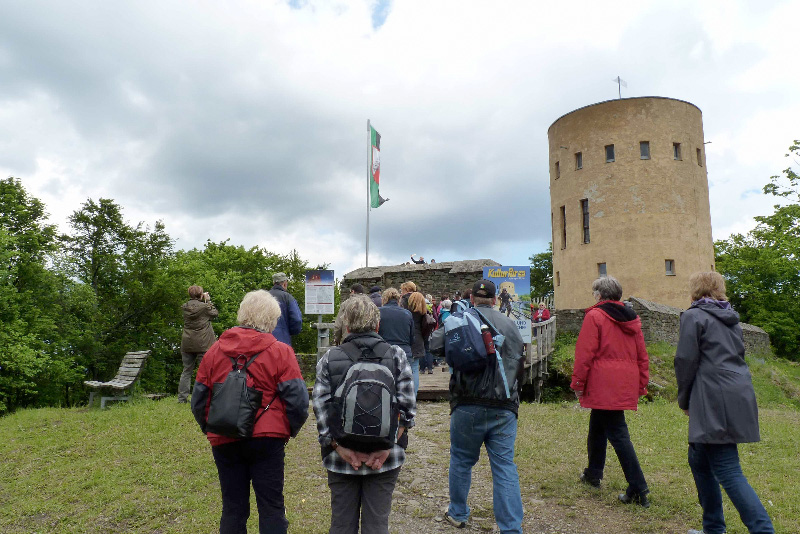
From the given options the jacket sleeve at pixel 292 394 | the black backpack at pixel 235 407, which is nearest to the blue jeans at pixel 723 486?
the jacket sleeve at pixel 292 394

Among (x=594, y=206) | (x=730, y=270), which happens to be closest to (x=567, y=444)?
(x=594, y=206)

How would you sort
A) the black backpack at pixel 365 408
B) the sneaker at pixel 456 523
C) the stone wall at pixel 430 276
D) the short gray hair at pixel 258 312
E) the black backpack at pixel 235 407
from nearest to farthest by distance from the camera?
the black backpack at pixel 365 408 → the black backpack at pixel 235 407 → the short gray hair at pixel 258 312 → the sneaker at pixel 456 523 → the stone wall at pixel 430 276

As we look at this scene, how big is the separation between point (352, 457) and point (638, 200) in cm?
2434

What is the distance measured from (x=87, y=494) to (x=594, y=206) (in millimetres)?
23885

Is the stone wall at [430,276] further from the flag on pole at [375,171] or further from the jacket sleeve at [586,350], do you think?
the jacket sleeve at [586,350]

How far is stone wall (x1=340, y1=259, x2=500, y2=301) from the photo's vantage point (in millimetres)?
17469

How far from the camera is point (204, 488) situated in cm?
537

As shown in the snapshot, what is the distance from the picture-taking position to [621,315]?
4.73m

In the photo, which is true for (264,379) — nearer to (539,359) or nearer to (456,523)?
(456,523)

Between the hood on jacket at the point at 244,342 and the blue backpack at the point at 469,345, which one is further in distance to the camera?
the blue backpack at the point at 469,345

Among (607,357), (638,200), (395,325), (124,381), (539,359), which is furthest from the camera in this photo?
(638,200)

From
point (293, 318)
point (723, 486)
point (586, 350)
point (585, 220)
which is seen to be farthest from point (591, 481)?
point (585, 220)

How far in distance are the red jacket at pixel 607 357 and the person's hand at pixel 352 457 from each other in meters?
2.43

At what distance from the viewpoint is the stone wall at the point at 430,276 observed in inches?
688
